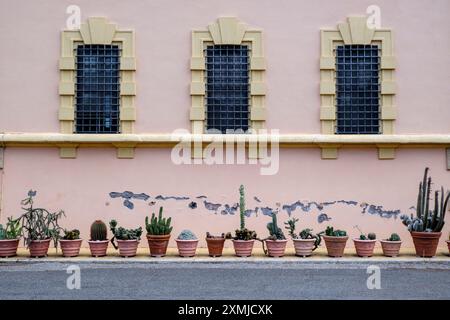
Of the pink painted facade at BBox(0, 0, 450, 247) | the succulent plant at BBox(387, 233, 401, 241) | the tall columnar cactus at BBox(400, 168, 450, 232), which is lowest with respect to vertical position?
the succulent plant at BBox(387, 233, 401, 241)

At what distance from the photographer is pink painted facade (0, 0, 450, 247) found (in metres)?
13.4

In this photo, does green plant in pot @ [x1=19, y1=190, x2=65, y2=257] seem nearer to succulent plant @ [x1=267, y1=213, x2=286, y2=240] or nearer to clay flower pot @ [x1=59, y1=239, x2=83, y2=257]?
clay flower pot @ [x1=59, y1=239, x2=83, y2=257]

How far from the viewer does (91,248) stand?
12.2 m

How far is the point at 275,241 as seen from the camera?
12.1 meters

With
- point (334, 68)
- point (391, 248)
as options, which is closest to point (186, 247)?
point (391, 248)

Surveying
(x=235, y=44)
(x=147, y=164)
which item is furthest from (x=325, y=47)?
(x=147, y=164)

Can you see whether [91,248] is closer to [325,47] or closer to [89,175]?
[89,175]

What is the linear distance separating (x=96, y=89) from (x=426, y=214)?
280 inches

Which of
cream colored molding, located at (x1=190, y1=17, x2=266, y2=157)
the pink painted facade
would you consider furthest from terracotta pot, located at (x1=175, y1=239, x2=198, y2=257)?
cream colored molding, located at (x1=190, y1=17, x2=266, y2=157)

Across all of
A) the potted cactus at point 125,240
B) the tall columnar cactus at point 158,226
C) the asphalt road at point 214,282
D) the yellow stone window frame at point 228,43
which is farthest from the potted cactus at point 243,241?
the yellow stone window frame at point 228,43

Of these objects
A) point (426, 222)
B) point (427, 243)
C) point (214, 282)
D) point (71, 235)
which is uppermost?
point (426, 222)

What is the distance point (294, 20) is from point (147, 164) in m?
4.28

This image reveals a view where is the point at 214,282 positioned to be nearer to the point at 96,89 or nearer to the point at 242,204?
the point at 242,204

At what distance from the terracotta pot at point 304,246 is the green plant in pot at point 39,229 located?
4525mm
